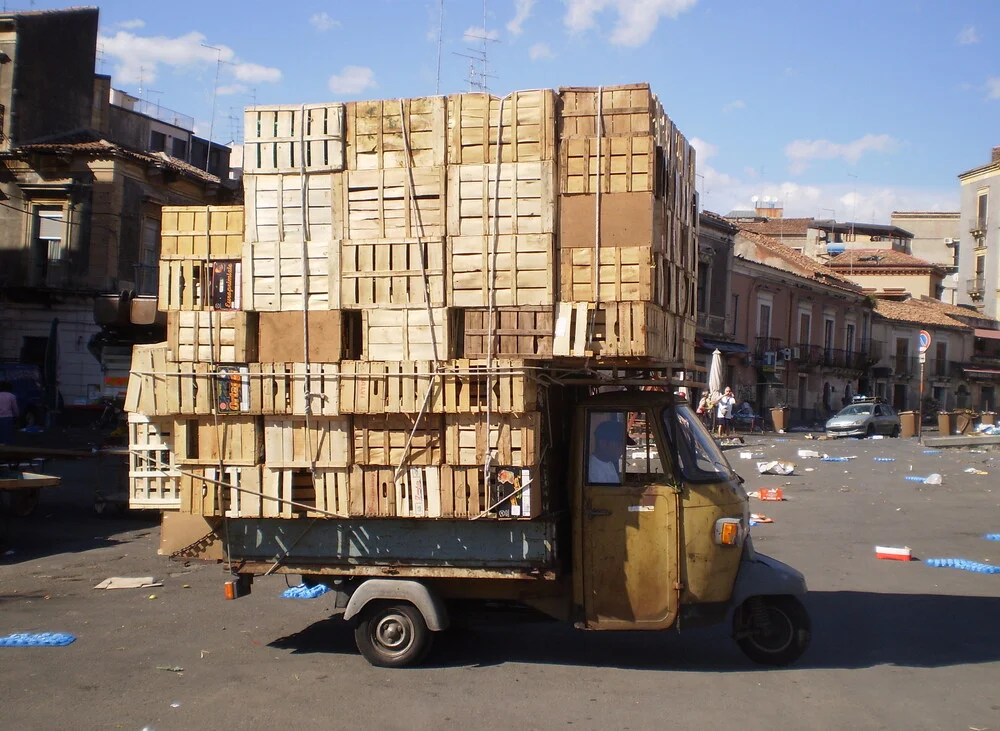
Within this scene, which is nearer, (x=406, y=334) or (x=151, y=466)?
(x=406, y=334)

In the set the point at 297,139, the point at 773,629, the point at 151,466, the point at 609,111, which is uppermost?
the point at 609,111

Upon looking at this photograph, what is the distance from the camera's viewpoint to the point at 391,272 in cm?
672

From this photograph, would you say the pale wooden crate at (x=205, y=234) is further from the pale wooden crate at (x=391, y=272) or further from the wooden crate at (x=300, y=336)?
the pale wooden crate at (x=391, y=272)

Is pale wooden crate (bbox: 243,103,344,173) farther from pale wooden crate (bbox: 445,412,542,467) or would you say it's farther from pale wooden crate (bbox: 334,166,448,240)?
pale wooden crate (bbox: 445,412,542,467)

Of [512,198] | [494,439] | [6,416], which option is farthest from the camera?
[6,416]

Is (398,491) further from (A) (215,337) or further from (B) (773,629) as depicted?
(B) (773,629)

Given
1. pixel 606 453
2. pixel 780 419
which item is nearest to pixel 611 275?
pixel 606 453

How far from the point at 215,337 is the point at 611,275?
287 cm

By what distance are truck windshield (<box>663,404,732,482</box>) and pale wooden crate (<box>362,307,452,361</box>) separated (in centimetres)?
177

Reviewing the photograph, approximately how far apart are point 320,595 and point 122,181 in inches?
1013

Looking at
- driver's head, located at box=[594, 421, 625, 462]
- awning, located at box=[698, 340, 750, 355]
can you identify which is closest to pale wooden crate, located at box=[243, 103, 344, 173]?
driver's head, located at box=[594, 421, 625, 462]

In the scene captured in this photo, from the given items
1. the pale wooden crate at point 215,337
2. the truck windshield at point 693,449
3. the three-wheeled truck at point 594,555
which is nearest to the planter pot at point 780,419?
the truck windshield at point 693,449

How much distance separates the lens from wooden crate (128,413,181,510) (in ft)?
23.8

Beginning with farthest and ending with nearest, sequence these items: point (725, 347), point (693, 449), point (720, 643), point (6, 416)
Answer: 1. point (725, 347)
2. point (6, 416)
3. point (720, 643)
4. point (693, 449)
